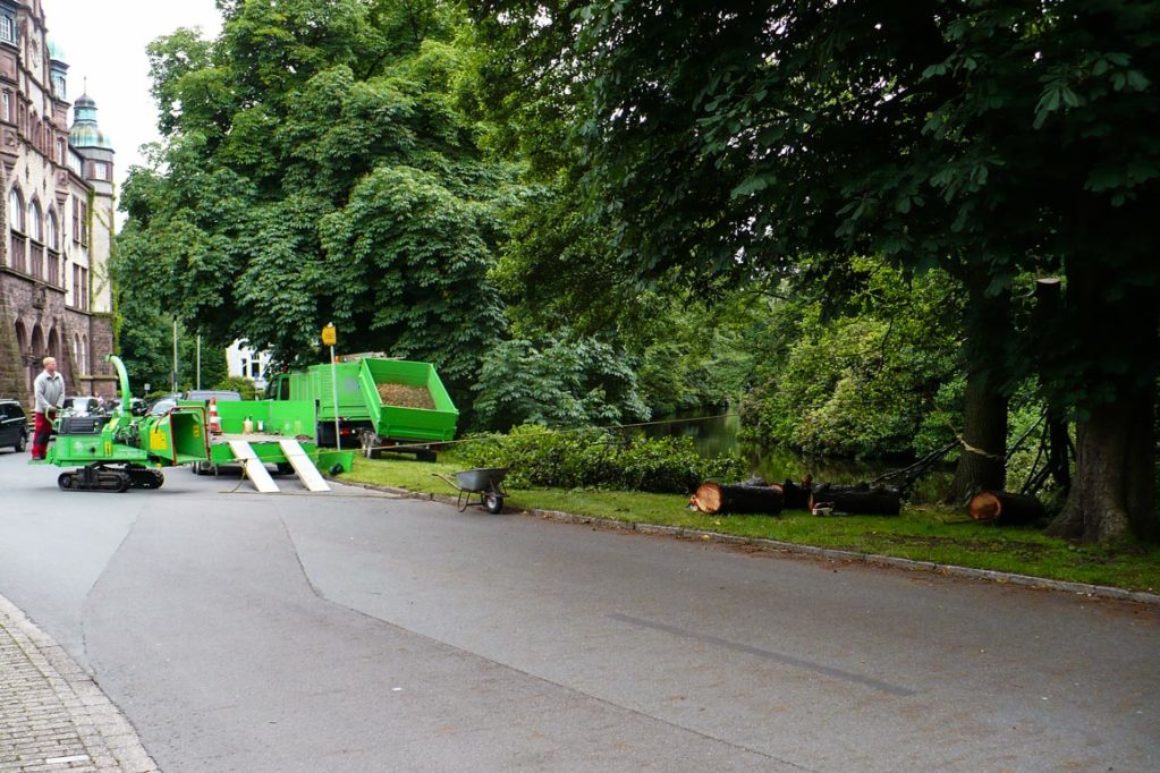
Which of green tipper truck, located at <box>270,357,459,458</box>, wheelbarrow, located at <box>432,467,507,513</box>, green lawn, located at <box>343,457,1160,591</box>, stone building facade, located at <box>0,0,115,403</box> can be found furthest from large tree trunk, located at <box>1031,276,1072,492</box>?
stone building facade, located at <box>0,0,115,403</box>

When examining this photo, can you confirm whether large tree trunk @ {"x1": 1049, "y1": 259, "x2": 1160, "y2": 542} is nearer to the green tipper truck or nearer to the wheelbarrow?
the wheelbarrow

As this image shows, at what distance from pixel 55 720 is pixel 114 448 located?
13948 millimetres

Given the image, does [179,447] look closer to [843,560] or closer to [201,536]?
[201,536]

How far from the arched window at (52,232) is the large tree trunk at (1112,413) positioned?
57.5m

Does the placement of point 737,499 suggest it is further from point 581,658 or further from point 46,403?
point 46,403

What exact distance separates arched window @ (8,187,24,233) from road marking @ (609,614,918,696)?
50.7 meters

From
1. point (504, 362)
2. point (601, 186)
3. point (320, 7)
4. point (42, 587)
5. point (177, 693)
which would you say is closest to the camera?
point (177, 693)

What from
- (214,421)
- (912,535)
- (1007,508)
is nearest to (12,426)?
(214,421)

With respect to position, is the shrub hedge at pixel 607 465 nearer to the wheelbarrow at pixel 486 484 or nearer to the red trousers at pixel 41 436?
the wheelbarrow at pixel 486 484

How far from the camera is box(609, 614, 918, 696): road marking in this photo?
6336 mm

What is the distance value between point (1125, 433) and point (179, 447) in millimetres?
15716

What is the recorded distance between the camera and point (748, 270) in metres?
11.0

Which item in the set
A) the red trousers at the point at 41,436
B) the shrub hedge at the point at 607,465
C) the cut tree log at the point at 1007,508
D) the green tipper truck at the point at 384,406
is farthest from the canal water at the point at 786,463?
the red trousers at the point at 41,436

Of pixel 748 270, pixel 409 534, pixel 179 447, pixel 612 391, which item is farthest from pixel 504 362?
pixel 748 270
